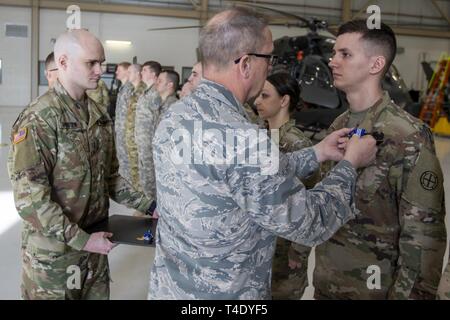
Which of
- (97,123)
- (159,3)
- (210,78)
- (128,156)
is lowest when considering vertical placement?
(128,156)

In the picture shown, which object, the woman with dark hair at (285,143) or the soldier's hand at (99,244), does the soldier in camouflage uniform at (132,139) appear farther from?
the soldier's hand at (99,244)

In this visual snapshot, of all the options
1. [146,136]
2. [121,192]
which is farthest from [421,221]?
[146,136]

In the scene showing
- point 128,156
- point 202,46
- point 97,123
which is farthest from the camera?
point 128,156

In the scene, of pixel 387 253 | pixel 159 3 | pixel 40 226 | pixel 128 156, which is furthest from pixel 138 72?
pixel 159 3

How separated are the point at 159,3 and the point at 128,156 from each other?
12.3 m

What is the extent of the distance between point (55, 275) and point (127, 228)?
39 centimetres

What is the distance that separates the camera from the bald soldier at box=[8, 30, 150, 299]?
198 cm

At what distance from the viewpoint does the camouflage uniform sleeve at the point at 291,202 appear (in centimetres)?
123

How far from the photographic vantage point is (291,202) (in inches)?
49.0

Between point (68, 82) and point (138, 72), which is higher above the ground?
point (138, 72)

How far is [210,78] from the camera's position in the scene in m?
1.37

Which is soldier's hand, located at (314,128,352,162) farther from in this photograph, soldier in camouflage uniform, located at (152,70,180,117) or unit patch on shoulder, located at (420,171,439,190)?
soldier in camouflage uniform, located at (152,70,180,117)

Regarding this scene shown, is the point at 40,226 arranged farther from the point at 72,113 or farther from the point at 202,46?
the point at 202,46

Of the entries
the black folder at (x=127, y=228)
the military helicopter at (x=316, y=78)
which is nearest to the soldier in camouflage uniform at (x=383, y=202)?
the black folder at (x=127, y=228)
